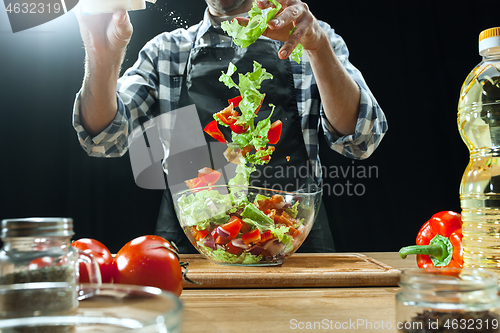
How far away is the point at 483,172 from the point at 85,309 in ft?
2.61

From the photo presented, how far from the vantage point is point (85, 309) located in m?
0.38

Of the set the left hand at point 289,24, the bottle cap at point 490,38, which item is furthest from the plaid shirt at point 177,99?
the bottle cap at point 490,38

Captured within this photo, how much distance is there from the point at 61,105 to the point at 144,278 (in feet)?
6.79

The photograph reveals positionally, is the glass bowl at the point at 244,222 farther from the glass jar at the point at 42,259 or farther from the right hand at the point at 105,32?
the right hand at the point at 105,32

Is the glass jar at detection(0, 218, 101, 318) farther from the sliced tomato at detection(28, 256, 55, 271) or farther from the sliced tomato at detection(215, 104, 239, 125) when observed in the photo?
the sliced tomato at detection(215, 104, 239, 125)

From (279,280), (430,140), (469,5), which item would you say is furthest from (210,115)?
(469,5)

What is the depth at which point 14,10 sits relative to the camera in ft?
7.88

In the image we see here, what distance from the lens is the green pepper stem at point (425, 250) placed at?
2.80ft

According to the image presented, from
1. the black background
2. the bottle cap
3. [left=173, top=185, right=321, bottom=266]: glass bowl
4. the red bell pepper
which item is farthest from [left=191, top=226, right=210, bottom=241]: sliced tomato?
the black background

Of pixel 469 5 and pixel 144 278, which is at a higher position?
pixel 469 5

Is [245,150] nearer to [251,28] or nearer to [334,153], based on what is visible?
[251,28]

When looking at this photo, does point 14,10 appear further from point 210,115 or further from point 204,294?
point 204,294

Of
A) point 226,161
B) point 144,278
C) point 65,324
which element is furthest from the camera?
point 226,161

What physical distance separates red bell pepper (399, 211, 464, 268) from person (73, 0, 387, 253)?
53 centimetres
